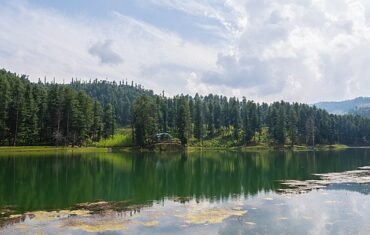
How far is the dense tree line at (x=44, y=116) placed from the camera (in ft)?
382

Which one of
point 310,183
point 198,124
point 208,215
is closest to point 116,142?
point 198,124

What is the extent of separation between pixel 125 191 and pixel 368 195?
25.8 m

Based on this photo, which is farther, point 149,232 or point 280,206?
point 280,206

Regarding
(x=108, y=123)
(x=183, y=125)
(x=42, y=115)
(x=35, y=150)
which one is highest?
(x=42, y=115)

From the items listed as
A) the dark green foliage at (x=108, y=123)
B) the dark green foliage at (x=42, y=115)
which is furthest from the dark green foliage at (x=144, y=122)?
the dark green foliage at (x=42, y=115)

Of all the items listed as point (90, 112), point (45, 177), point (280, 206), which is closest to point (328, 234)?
point (280, 206)

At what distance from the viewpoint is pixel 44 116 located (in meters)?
130

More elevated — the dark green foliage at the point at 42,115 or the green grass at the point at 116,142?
the dark green foliage at the point at 42,115

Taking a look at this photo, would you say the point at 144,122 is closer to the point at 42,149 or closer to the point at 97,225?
the point at 42,149

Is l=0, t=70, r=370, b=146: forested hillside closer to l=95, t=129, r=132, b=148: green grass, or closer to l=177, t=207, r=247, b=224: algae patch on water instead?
l=95, t=129, r=132, b=148: green grass

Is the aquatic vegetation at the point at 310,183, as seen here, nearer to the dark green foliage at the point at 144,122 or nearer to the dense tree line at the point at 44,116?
the dense tree line at the point at 44,116

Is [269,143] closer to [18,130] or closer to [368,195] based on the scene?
[18,130]

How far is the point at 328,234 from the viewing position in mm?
24281

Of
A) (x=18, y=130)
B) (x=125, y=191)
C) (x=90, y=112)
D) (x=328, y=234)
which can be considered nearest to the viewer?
(x=328, y=234)
